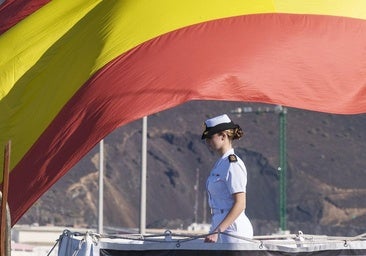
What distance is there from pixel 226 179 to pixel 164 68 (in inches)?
60.8

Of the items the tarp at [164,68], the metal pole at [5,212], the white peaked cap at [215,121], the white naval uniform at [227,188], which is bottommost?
the metal pole at [5,212]

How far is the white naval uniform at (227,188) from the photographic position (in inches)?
396

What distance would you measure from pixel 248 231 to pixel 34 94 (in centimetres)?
334

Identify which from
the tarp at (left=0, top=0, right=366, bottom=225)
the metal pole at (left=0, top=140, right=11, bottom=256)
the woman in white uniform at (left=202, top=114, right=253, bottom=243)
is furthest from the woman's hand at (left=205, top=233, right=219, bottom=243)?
the metal pole at (left=0, top=140, right=11, bottom=256)

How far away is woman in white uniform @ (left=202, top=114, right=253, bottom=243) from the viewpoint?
10.0 m

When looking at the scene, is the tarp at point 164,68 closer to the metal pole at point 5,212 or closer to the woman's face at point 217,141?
the woman's face at point 217,141

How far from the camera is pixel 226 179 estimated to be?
397 inches

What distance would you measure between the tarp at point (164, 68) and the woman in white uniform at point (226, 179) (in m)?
0.65

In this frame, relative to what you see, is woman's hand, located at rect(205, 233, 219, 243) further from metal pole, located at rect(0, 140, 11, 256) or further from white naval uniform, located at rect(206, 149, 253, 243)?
metal pole, located at rect(0, 140, 11, 256)

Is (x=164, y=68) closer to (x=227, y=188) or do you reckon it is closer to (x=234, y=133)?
(x=234, y=133)

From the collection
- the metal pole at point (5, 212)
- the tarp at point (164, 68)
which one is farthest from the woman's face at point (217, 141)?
the metal pole at point (5, 212)

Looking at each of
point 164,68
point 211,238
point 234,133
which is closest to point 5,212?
point 211,238

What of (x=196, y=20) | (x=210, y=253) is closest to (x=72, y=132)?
(x=196, y=20)

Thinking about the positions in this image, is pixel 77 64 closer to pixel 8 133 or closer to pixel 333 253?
pixel 8 133
